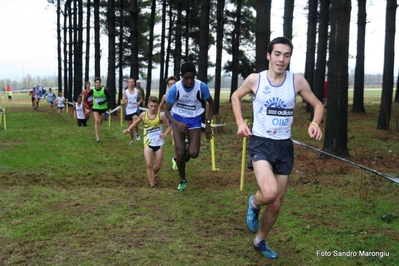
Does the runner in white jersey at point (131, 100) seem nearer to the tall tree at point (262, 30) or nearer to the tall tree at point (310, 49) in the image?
the tall tree at point (262, 30)

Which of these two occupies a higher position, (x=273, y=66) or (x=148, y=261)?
(x=273, y=66)

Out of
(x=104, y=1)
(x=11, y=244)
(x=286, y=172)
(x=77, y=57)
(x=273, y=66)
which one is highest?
(x=104, y=1)

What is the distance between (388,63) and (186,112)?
1191cm

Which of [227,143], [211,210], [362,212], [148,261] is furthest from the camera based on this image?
[227,143]

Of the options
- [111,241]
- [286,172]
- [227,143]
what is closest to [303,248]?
[286,172]

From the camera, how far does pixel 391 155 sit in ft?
36.7

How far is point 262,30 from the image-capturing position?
1080 cm

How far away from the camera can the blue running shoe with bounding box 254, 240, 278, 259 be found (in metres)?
4.91

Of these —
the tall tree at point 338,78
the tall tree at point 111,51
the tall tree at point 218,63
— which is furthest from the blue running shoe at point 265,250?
the tall tree at point 111,51

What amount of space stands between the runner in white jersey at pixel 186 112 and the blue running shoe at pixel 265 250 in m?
3.33

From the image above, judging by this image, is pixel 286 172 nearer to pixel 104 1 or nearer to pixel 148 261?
pixel 148 261

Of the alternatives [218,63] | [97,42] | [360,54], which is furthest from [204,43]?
[97,42]

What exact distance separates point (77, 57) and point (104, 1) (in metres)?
5.80

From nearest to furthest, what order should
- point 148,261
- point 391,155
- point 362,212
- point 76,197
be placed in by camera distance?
1. point 148,261
2. point 362,212
3. point 76,197
4. point 391,155
